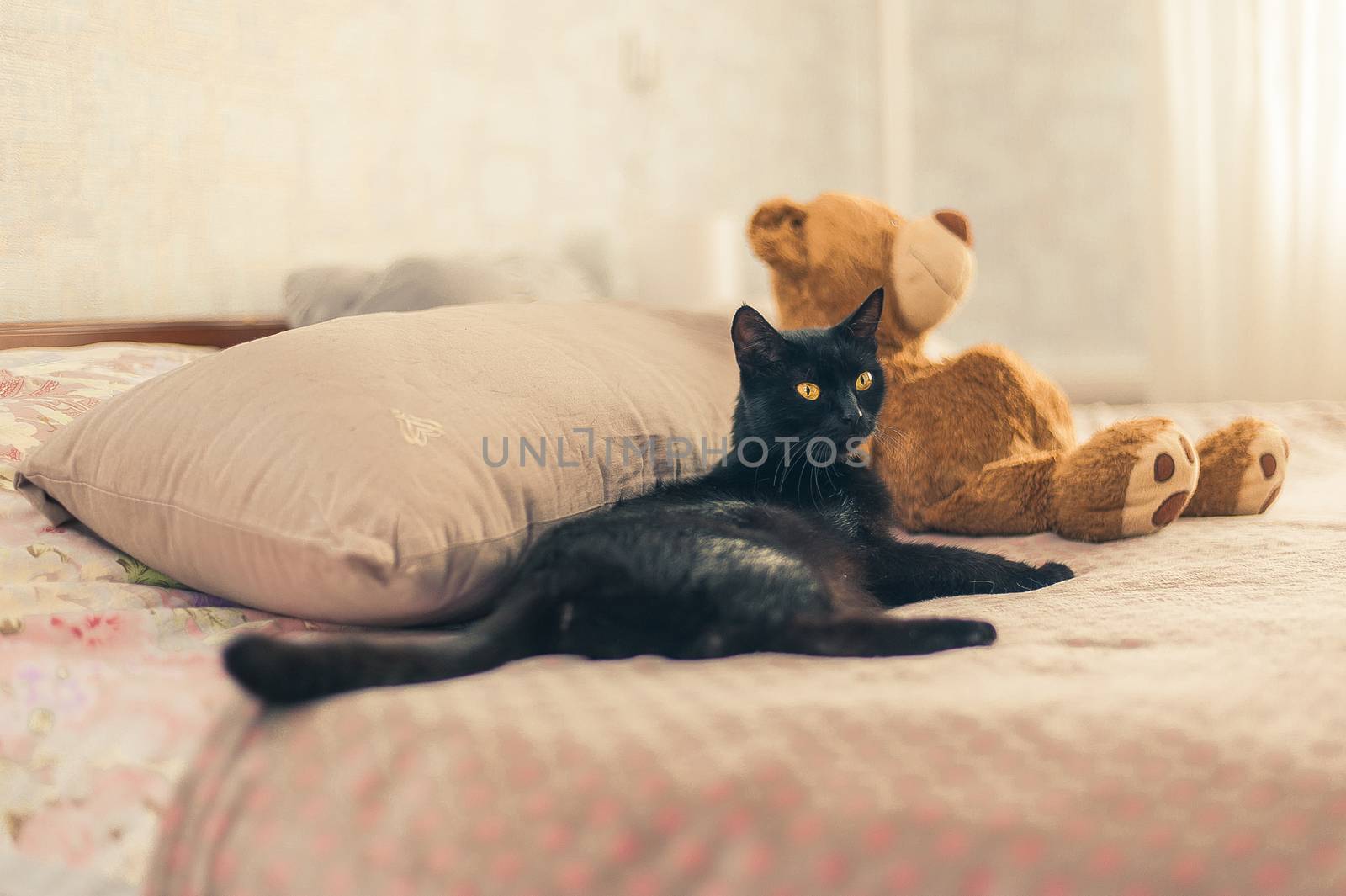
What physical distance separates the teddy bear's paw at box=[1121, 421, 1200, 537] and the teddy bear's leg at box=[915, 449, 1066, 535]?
0.10 metres

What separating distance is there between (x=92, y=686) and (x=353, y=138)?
142 cm

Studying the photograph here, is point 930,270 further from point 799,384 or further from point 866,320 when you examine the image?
point 799,384

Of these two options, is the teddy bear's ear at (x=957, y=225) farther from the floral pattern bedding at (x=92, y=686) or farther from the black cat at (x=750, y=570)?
the floral pattern bedding at (x=92, y=686)

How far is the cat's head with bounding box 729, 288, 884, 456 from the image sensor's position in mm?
1021

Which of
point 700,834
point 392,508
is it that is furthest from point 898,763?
point 392,508

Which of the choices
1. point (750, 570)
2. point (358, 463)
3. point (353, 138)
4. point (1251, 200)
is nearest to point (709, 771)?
point (750, 570)

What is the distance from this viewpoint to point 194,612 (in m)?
0.84

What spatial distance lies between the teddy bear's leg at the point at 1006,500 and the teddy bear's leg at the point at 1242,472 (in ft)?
0.74

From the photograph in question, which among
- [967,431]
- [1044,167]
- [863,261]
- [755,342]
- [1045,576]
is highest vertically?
[1044,167]

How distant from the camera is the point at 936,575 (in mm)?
979

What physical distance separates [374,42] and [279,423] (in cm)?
140

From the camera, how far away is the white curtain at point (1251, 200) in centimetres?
266

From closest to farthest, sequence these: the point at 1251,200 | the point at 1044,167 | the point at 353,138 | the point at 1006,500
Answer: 1. the point at 1006,500
2. the point at 353,138
3. the point at 1251,200
4. the point at 1044,167

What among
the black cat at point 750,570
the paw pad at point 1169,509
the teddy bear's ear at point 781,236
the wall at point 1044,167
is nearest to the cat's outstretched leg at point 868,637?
the black cat at point 750,570
